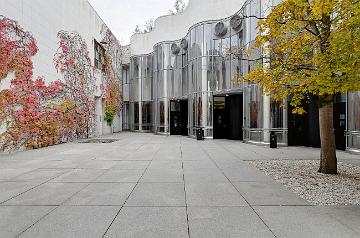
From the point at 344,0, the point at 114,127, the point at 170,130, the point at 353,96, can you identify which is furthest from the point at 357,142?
the point at 114,127

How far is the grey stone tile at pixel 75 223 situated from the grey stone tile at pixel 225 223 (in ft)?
4.69

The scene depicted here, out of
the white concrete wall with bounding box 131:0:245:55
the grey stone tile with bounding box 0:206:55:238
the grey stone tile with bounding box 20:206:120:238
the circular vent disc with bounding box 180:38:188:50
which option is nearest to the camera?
the grey stone tile with bounding box 20:206:120:238

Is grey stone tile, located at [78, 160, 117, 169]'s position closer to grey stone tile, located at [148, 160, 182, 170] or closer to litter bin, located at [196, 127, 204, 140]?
grey stone tile, located at [148, 160, 182, 170]

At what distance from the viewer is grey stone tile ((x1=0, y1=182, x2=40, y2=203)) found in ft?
19.2

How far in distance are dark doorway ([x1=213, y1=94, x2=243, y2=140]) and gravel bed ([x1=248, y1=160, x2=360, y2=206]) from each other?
988 centimetres

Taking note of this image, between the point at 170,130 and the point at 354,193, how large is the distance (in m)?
20.4

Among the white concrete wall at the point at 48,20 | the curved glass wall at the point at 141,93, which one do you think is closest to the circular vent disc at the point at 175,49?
the curved glass wall at the point at 141,93

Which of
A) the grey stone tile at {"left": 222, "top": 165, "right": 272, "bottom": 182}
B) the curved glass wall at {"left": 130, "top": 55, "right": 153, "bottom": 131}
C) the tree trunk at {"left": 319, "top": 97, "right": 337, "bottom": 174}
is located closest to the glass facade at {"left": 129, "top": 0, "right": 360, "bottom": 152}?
the curved glass wall at {"left": 130, "top": 55, "right": 153, "bottom": 131}

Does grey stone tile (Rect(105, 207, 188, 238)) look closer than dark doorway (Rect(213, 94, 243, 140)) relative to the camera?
Yes

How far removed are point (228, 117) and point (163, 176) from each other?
551 inches

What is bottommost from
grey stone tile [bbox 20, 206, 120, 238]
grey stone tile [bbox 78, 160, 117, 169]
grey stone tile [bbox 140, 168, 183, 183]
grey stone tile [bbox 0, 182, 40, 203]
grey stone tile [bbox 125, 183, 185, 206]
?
grey stone tile [bbox 20, 206, 120, 238]

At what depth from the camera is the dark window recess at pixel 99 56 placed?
2373 cm

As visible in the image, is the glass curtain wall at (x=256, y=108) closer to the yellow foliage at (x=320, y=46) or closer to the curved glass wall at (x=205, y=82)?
the curved glass wall at (x=205, y=82)

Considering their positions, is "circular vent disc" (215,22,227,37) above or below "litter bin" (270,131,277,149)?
above
